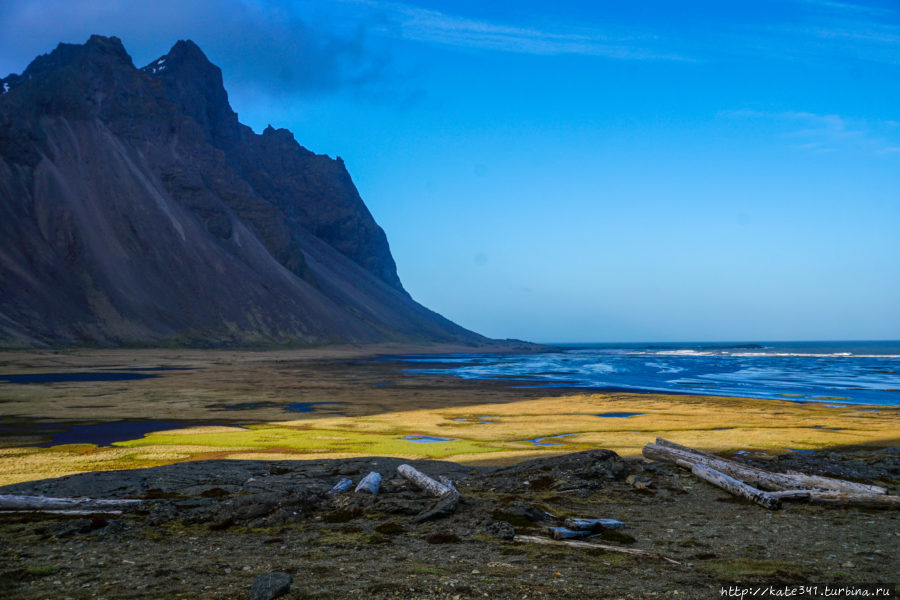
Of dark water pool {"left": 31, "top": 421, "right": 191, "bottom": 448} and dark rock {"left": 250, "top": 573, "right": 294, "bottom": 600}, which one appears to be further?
dark water pool {"left": 31, "top": 421, "right": 191, "bottom": 448}

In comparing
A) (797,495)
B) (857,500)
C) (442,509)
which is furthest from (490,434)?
(857,500)

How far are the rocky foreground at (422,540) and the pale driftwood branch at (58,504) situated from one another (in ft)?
1.13

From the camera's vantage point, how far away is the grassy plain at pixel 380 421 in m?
22.0

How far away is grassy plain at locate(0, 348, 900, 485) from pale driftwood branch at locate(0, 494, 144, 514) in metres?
4.43

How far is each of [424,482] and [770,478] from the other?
342 inches

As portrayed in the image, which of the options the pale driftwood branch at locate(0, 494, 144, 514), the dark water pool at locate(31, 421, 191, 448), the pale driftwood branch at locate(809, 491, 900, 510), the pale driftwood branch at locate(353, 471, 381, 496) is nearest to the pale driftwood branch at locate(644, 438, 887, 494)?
the pale driftwood branch at locate(809, 491, 900, 510)

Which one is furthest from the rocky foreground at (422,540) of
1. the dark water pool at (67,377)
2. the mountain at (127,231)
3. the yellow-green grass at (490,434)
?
the mountain at (127,231)

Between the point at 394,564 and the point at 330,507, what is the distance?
13.7 feet

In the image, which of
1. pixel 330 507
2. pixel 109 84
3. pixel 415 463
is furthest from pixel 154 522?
pixel 109 84

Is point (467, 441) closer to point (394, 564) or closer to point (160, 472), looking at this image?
point (160, 472)

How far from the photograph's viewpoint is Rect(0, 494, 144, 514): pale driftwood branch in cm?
1227

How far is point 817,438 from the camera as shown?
26.2 meters

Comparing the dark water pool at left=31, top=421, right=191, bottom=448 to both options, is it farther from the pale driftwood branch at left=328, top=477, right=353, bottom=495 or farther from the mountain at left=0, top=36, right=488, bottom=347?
the mountain at left=0, top=36, right=488, bottom=347

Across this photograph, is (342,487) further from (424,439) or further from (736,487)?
(424,439)
